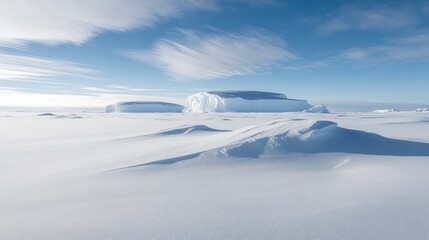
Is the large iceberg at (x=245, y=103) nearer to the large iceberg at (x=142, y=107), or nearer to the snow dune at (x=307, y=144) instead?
the large iceberg at (x=142, y=107)

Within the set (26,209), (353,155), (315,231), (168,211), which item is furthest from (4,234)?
(353,155)

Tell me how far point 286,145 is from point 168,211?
4.39 meters

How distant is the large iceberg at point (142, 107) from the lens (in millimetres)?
69375

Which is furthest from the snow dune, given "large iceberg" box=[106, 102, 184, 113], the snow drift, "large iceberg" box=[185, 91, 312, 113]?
"large iceberg" box=[106, 102, 184, 113]

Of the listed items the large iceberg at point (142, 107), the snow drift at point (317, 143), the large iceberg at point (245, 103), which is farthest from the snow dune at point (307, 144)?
the large iceberg at point (142, 107)

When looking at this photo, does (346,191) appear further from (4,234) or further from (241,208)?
(4,234)

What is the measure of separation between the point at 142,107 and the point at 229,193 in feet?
223

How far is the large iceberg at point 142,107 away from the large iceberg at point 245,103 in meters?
11.7

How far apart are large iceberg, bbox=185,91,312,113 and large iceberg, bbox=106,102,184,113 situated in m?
11.7

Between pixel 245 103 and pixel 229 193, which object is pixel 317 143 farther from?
pixel 245 103

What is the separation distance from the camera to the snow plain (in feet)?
10.1

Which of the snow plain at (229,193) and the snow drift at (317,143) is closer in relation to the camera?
the snow plain at (229,193)

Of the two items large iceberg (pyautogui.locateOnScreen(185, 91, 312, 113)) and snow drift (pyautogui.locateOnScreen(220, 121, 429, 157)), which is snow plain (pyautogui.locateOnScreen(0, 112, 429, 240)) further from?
large iceberg (pyautogui.locateOnScreen(185, 91, 312, 113))

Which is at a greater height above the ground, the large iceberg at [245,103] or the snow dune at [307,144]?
the large iceberg at [245,103]
